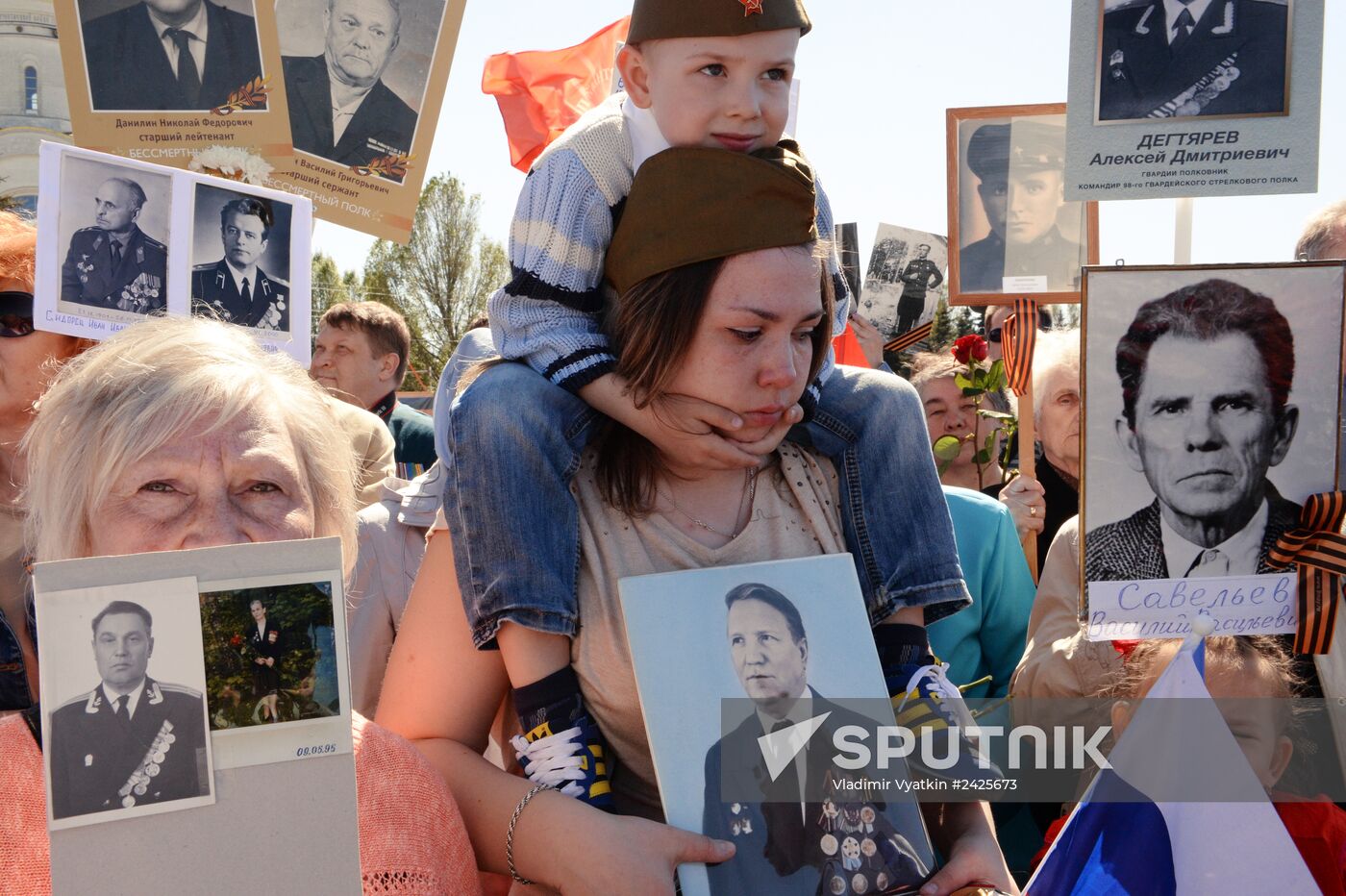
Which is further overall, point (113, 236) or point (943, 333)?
point (943, 333)

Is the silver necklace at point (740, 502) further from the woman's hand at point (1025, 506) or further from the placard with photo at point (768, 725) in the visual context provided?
the woman's hand at point (1025, 506)

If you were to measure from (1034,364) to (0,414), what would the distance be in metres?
3.13

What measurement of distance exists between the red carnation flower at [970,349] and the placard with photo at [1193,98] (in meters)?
1.96

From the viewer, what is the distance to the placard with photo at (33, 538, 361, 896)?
4.31ft

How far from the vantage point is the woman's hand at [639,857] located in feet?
5.31

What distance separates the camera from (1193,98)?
286cm

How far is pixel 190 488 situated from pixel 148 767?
455 millimetres

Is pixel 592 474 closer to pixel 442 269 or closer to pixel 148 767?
pixel 148 767

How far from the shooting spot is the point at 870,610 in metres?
1.99

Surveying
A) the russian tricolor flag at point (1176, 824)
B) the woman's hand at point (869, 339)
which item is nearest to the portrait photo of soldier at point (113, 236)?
the russian tricolor flag at point (1176, 824)

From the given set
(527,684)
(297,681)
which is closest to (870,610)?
(527,684)

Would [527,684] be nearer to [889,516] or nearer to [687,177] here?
[889,516]

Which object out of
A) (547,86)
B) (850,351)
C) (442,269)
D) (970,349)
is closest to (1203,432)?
(970,349)

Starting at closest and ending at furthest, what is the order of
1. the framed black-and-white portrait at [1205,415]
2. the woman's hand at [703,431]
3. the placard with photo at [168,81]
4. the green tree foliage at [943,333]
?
the woman's hand at [703,431]
the framed black-and-white portrait at [1205,415]
the placard with photo at [168,81]
the green tree foliage at [943,333]
